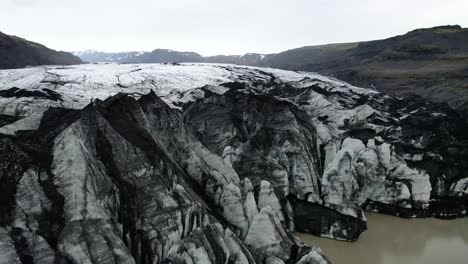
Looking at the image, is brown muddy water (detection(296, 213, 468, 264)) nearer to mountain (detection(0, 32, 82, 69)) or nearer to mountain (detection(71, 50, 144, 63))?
mountain (detection(0, 32, 82, 69))

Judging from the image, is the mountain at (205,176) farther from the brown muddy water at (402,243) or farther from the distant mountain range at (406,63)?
the distant mountain range at (406,63)

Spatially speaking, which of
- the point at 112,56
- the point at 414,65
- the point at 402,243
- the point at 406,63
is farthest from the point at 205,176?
the point at 112,56

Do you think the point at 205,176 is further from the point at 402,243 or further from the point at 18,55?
the point at 18,55

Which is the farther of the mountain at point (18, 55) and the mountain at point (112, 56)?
the mountain at point (112, 56)

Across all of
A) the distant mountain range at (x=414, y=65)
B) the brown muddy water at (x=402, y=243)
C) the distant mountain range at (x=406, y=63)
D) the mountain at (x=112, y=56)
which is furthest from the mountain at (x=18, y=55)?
the mountain at (x=112, y=56)

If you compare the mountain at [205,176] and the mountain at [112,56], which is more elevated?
the mountain at [205,176]

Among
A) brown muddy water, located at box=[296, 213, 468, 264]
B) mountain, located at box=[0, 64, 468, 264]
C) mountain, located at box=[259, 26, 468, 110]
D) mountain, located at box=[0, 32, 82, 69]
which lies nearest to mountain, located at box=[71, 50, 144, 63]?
mountain, located at box=[0, 32, 82, 69]
